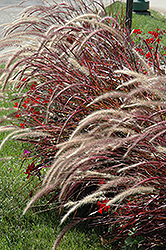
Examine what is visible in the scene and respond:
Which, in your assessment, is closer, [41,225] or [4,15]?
[41,225]

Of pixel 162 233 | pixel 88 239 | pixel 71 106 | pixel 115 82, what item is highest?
pixel 115 82

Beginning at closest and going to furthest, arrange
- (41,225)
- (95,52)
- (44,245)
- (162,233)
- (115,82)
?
(162,233)
(44,245)
(41,225)
(115,82)
(95,52)

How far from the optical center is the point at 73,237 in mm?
2514

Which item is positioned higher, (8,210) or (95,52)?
(95,52)

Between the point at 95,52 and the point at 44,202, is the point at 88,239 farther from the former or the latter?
the point at 95,52

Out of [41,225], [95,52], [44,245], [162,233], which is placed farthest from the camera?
[95,52]

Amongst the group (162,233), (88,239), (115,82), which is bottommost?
(88,239)

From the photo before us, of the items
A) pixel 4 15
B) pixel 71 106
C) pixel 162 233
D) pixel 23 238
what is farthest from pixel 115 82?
pixel 4 15

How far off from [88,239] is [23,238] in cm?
48

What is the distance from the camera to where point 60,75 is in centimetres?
288

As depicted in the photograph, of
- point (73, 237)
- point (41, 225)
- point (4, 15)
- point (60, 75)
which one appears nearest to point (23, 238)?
point (41, 225)

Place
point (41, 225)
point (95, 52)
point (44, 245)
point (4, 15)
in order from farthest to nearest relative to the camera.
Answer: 1. point (4, 15)
2. point (95, 52)
3. point (41, 225)
4. point (44, 245)

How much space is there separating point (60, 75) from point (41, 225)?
1.22m

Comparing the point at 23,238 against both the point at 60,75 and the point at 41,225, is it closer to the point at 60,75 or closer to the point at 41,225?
the point at 41,225
